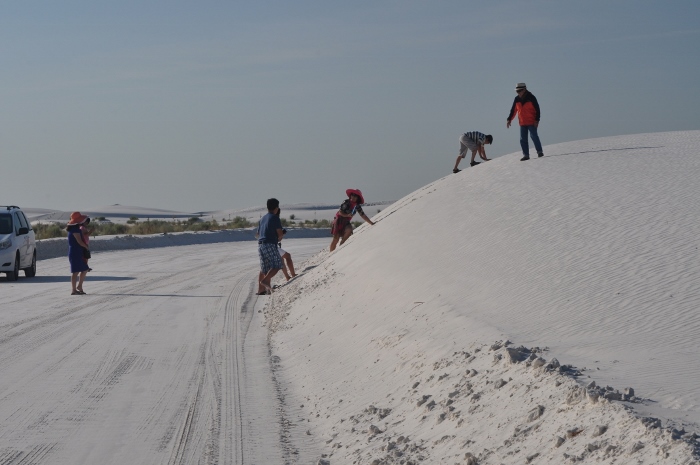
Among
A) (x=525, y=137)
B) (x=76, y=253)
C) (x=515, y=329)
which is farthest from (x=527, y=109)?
(x=515, y=329)

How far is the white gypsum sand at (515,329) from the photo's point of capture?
6.11m

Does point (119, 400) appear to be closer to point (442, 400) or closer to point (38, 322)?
point (442, 400)

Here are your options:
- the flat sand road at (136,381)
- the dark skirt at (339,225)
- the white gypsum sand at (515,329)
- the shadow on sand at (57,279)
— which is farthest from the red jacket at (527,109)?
the shadow on sand at (57,279)

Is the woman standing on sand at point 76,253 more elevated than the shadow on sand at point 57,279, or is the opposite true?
the woman standing on sand at point 76,253

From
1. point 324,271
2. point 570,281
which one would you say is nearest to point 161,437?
point 570,281

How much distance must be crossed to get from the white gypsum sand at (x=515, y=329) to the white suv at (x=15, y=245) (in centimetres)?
911

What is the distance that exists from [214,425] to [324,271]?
10.5 m

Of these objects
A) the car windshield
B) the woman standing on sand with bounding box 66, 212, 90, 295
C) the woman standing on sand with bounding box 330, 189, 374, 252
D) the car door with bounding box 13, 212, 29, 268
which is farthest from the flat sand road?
the car windshield

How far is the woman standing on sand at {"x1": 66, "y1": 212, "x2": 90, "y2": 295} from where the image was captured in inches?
789

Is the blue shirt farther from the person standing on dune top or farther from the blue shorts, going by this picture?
the person standing on dune top

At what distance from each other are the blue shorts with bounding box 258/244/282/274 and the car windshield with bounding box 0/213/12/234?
29.1ft

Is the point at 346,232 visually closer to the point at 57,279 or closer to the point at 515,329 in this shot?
the point at 57,279

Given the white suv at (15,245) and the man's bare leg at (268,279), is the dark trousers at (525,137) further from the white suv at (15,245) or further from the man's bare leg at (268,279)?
the white suv at (15,245)

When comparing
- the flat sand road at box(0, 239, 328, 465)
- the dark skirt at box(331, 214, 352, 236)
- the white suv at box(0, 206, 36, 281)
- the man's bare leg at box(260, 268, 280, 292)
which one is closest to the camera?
the flat sand road at box(0, 239, 328, 465)
